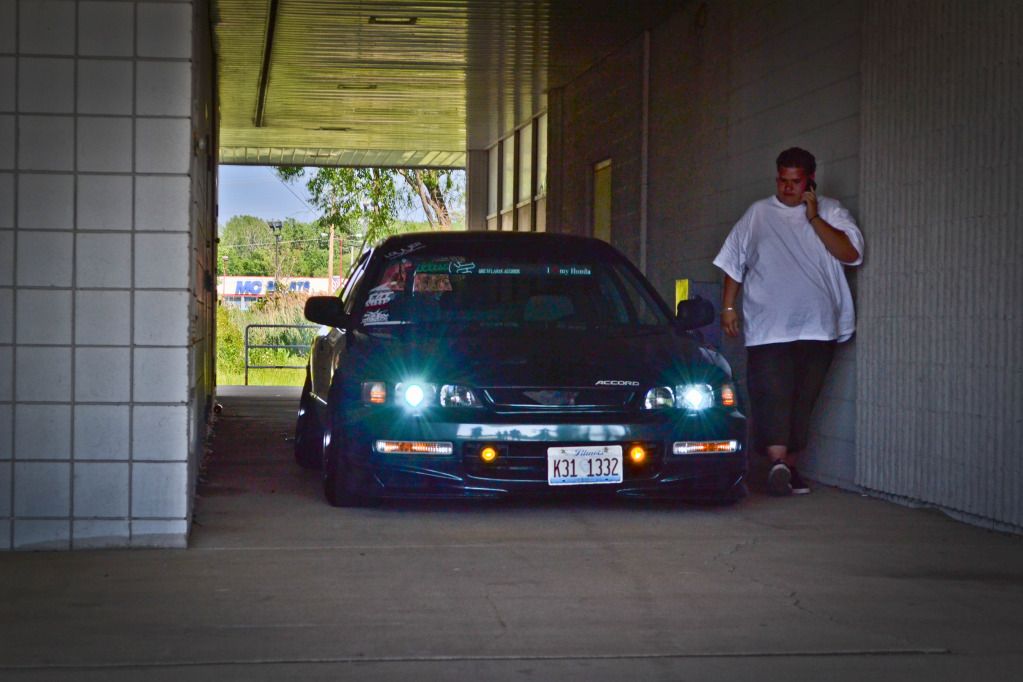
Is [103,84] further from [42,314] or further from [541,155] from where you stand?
[541,155]

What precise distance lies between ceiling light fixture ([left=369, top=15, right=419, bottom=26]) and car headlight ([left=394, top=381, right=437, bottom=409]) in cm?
768

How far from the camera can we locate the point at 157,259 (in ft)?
19.0

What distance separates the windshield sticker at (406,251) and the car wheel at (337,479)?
1.27m

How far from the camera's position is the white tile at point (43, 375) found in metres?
5.77

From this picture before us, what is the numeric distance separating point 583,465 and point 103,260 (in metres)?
2.34

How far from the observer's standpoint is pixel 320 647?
14.3 feet

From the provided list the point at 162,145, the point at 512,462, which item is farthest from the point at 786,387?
the point at 162,145

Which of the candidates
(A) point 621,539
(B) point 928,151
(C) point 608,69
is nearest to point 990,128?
(B) point 928,151

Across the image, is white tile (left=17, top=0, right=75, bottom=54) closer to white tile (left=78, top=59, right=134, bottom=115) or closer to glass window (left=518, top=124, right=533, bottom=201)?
white tile (left=78, top=59, right=134, bottom=115)

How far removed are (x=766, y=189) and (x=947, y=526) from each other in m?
3.59

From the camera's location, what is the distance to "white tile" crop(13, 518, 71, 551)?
5836 mm

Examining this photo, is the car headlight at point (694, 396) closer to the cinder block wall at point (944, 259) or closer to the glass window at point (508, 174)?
the cinder block wall at point (944, 259)

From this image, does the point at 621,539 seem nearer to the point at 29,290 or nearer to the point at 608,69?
the point at 29,290

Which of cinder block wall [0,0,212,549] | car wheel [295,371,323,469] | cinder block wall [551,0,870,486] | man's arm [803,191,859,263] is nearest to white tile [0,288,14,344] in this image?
cinder block wall [0,0,212,549]
